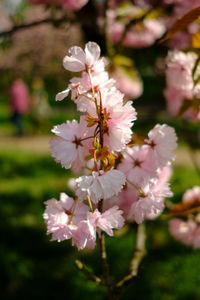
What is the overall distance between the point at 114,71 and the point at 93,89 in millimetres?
1369

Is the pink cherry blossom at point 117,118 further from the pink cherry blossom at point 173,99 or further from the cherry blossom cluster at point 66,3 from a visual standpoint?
the cherry blossom cluster at point 66,3

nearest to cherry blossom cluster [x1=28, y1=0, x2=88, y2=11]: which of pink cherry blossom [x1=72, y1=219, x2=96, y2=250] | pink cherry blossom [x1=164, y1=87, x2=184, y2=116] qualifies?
pink cherry blossom [x1=164, y1=87, x2=184, y2=116]

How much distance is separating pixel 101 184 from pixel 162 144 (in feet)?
1.08

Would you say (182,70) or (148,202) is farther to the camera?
(182,70)

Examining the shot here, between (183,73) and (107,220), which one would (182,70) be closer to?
(183,73)

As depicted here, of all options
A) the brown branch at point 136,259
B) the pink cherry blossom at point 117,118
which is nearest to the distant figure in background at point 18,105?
the brown branch at point 136,259

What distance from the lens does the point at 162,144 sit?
1021mm

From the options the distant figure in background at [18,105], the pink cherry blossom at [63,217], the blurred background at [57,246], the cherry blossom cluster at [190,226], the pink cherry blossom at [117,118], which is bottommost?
the distant figure in background at [18,105]

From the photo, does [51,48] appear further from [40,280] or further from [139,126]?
[40,280]

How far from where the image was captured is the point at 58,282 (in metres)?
3.02

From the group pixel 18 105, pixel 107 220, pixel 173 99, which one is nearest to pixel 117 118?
pixel 107 220

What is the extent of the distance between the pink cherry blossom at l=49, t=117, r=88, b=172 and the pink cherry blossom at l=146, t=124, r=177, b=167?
0.23m

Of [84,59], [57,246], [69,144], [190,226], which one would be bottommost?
[57,246]

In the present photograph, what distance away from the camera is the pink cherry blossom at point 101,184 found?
0.74 meters
